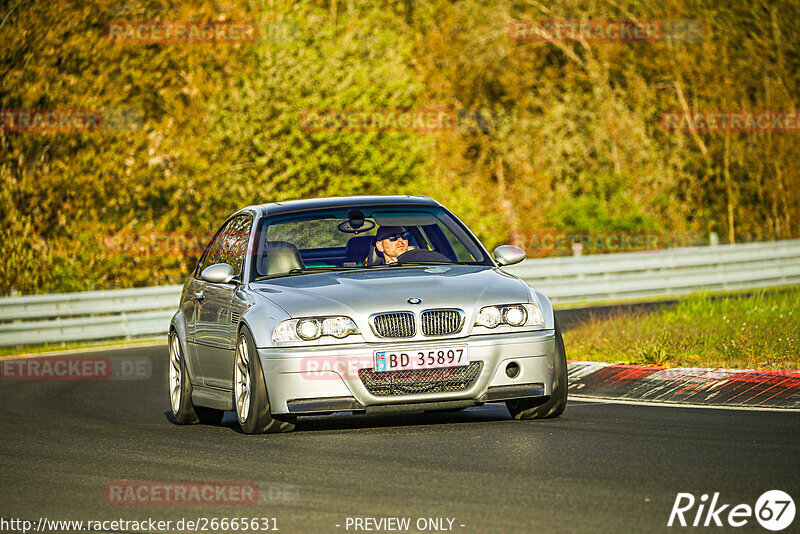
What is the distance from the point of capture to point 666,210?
36.8 meters

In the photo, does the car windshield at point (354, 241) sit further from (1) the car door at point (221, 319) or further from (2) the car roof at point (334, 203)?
(1) the car door at point (221, 319)

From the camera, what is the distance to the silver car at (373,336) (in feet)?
29.3

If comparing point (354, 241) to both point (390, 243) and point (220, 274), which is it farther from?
point (220, 274)

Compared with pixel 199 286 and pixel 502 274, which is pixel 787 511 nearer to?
→ pixel 502 274

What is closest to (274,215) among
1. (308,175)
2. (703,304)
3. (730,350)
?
(730,350)

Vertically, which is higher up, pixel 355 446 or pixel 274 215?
pixel 274 215

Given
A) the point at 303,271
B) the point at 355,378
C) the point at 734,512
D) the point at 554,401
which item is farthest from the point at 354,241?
the point at 734,512

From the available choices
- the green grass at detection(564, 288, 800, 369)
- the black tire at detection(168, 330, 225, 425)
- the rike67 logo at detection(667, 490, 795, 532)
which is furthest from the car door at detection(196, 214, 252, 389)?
the rike67 logo at detection(667, 490, 795, 532)

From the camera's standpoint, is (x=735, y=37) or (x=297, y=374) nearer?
(x=297, y=374)

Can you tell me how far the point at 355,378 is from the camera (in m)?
8.91

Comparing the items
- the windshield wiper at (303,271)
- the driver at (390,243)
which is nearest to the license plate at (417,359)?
the windshield wiper at (303,271)

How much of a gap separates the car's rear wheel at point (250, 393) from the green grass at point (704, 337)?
13.0 feet

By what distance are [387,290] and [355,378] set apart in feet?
2.26

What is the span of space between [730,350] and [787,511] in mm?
6583
